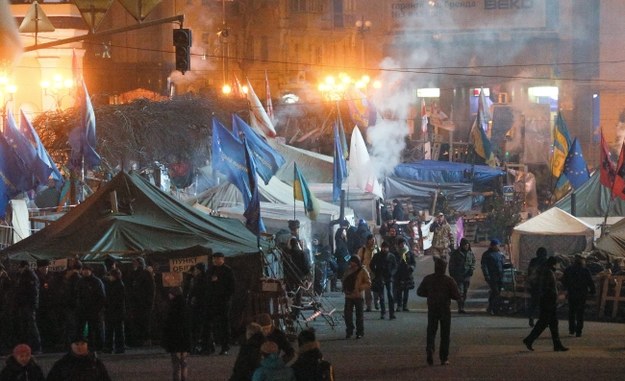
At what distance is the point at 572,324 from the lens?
18.4m

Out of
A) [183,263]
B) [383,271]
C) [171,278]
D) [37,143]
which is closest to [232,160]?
[383,271]

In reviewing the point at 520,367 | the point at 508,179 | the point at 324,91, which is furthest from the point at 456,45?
the point at 520,367

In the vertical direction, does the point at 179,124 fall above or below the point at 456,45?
below

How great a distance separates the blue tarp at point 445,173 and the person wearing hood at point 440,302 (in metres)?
27.6

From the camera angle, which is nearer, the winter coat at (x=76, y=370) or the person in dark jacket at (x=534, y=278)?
the winter coat at (x=76, y=370)

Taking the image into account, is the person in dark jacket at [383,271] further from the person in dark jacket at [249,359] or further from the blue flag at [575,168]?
the blue flag at [575,168]

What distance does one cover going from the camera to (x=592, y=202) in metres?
29.7

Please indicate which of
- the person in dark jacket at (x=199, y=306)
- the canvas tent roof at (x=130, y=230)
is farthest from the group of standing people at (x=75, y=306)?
the person in dark jacket at (x=199, y=306)

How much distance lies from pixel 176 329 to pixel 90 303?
3.74m

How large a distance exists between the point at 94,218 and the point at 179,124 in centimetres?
1723

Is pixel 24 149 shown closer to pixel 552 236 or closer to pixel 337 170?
pixel 337 170

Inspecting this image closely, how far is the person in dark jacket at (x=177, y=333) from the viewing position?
13500mm

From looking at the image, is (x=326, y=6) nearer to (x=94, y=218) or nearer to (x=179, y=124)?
(x=179, y=124)

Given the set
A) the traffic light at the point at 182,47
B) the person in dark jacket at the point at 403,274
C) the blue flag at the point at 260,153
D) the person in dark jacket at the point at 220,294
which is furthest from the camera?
the blue flag at the point at 260,153
